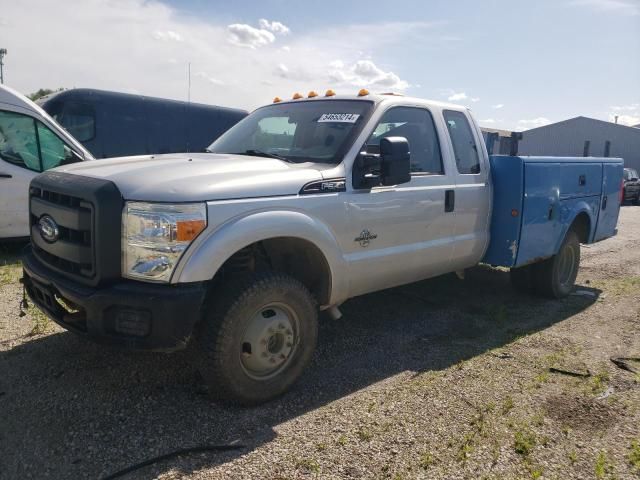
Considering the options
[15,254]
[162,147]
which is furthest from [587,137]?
[15,254]

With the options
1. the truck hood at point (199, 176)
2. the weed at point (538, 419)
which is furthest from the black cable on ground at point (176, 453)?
the weed at point (538, 419)

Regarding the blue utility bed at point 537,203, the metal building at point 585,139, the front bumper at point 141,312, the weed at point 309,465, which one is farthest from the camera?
the metal building at point 585,139

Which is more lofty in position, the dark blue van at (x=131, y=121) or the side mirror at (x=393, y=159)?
the dark blue van at (x=131, y=121)

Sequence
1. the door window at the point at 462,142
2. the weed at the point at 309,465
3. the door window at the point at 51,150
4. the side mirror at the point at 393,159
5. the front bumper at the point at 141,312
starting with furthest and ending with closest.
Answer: the door window at the point at 51,150
the door window at the point at 462,142
the side mirror at the point at 393,159
the front bumper at the point at 141,312
the weed at the point at 309,465

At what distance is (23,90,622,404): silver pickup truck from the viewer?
9.59 feet

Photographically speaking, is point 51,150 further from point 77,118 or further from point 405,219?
point 405,219

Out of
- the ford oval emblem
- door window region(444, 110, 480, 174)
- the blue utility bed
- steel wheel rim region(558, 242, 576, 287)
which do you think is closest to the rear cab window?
the ford oval emblem

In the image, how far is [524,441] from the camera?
3064 millimetres

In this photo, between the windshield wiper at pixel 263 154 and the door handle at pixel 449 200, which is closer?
the windshield wiper at pixel 263 154

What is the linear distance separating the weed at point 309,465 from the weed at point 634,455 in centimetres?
171

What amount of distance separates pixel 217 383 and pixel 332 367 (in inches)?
44.3

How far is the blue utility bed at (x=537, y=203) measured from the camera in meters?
5.11

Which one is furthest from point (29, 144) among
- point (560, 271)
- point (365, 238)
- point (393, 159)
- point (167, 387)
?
point (560, 271)

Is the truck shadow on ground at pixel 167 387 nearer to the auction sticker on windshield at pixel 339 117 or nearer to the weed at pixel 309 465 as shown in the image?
the weed at pixel 309 465
